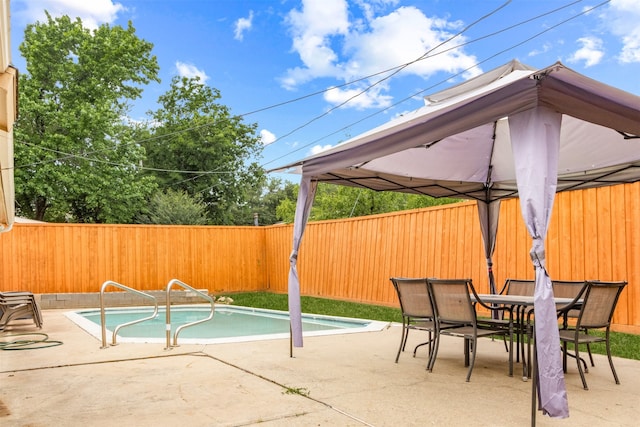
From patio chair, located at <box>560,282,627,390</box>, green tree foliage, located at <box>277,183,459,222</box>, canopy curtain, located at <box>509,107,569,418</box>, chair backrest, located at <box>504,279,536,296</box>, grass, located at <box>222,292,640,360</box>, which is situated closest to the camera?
canopy curtain, located at <box>509,107,569,418</box>

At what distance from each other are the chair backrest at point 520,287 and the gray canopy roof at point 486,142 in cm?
126

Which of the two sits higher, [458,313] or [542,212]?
[542,212]

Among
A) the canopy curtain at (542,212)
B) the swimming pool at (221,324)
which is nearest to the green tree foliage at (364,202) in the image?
the swimming pool at (221,324)

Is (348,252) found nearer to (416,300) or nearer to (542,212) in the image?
(416,300)

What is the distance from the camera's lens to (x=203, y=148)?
22703 mm

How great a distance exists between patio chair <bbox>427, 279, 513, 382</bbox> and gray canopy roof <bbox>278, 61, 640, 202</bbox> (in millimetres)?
1140

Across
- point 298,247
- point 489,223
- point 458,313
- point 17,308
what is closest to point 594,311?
point 458,313

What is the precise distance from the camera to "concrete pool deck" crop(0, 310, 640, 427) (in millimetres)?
3124

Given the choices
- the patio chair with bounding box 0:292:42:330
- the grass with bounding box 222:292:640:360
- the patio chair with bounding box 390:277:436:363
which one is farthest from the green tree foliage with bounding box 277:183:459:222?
the patio chair with bounding box 390:277:436:363

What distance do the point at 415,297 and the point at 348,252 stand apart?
263 inches

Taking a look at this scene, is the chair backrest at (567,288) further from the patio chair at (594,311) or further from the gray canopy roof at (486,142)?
the gray canopy roof at (486,142)

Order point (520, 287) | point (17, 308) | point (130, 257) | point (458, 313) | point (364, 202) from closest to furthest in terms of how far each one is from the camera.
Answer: point (458, 313) < point (520, 287) < point (17, 308) < point (130, 257) < point (364, 202)

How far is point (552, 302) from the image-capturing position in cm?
281

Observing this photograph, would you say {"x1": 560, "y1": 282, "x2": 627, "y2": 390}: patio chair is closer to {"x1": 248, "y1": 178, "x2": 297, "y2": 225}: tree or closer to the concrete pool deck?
the concrete pool deck
